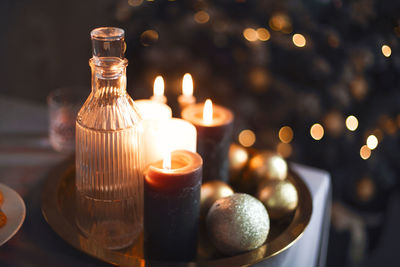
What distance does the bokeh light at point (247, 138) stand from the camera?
Answer: 1.64 m

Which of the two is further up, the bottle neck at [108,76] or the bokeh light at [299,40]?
the bottle neck at [108,76]

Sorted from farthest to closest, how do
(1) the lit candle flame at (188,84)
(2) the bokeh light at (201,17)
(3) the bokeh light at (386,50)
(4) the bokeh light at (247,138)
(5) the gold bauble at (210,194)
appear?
(4) the bokeh light at (247,138) → (2) the bokeh light at (201,17) → (3) the bokeh light at (386,50) → (1) the lit candle flame at (188,84) → (5) the gold bauble at (210,194)

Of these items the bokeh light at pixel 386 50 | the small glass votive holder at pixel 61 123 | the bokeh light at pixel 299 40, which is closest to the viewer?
the small glass votive holder at pixel 61 123

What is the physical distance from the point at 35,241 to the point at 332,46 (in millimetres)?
1051

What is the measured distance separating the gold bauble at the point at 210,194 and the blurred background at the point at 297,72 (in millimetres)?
794

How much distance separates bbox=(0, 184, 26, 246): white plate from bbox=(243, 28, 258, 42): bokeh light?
0.95 metres

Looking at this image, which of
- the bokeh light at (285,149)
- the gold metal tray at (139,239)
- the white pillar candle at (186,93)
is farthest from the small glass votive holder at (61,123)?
the bokeh light at (285,149)

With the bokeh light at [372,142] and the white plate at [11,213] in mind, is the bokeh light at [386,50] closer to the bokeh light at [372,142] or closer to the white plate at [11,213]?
the bokeh light at [372,142]

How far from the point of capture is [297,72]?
4.76 feet

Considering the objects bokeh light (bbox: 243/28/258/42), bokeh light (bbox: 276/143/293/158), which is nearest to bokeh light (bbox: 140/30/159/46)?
bokeh light (bbox: 243/28/258/42)

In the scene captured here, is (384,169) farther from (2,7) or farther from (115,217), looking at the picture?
(2,7)

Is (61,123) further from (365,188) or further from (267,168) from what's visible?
(365,188)

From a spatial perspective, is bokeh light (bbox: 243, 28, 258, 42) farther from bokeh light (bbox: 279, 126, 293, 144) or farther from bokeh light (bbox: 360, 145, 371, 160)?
bokeh light (bbox: 360, 145, 371, 160)

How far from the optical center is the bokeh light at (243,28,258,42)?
4.74 feet
